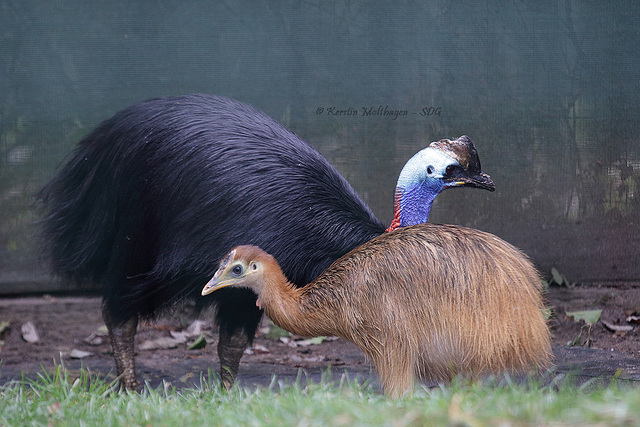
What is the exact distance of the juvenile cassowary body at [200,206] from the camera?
3.44 m

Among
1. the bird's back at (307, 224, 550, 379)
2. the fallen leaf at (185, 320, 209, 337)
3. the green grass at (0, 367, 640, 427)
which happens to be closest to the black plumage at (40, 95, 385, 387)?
the bird's back at (307, 224, 550, 379)

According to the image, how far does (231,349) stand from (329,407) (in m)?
1.72

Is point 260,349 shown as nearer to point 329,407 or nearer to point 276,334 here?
point 276,334

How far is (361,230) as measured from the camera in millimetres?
3449

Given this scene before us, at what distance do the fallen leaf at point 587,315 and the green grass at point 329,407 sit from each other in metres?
1.74

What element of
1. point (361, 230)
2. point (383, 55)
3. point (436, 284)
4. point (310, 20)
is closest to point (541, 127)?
point (383, 55)

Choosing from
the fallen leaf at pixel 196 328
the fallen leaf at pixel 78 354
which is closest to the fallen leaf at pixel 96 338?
the fallen leaf at pixel 78 354

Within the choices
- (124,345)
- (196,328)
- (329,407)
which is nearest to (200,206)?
(124,345)

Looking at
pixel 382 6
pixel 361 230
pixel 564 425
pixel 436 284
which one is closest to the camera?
pixel 564 425

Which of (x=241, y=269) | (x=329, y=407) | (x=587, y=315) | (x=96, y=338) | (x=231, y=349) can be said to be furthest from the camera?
(x=96, y=338)

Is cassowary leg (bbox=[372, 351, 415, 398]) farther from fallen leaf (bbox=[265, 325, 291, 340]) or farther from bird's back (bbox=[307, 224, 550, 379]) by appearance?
fallen leaf (bbox=[265, 325, 291, 340])

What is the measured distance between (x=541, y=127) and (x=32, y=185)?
11.0ft

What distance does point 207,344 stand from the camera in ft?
16.5

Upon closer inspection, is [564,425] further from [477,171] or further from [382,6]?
[382,6]
